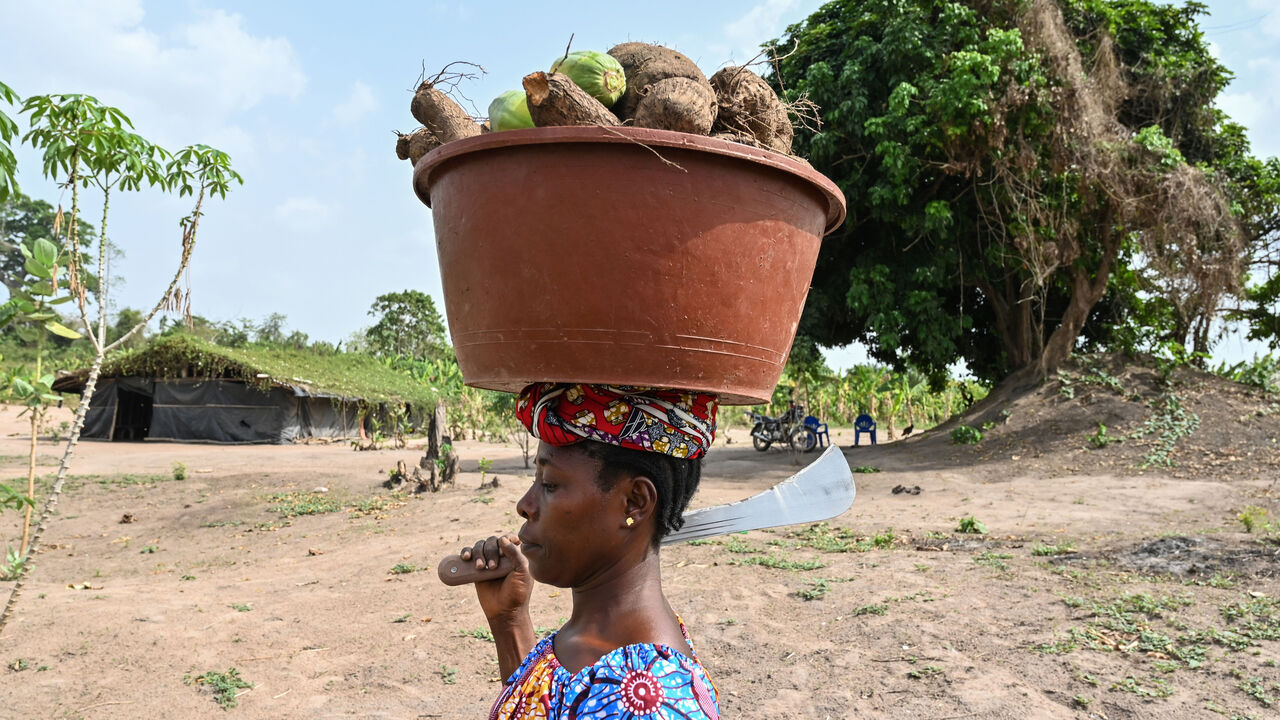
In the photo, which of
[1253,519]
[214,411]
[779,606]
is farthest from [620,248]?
[214,411]

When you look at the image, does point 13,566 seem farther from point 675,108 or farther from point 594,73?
point 675,108

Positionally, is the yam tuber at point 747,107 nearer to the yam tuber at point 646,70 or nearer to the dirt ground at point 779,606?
the yam tuber at point 646,70

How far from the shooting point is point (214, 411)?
20.7m

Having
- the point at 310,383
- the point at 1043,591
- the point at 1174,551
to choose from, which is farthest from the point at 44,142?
the point at 310,383

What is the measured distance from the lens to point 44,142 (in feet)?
10.00

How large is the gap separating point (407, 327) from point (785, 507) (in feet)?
126

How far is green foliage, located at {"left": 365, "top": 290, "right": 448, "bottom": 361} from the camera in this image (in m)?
37.8

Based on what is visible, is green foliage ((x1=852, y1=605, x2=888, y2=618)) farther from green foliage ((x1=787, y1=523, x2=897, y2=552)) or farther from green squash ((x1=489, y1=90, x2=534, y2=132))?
green squash ((x1=489, y1=90, x2=534, y2=132))

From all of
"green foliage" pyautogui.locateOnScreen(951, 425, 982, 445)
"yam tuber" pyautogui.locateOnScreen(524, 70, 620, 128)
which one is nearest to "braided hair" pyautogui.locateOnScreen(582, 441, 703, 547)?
"yam tuber" pyautogui.locateOnScreen(524, 70, 620, 128)

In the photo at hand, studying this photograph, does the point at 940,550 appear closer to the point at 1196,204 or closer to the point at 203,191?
the point at 203,191

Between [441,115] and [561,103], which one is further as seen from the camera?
[441,115]

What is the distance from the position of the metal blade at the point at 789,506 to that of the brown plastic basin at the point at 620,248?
357 millimetres

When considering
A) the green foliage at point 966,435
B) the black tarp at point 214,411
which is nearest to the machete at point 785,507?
the green foliage at point 966,435

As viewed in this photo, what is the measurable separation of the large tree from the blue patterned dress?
10864mm
